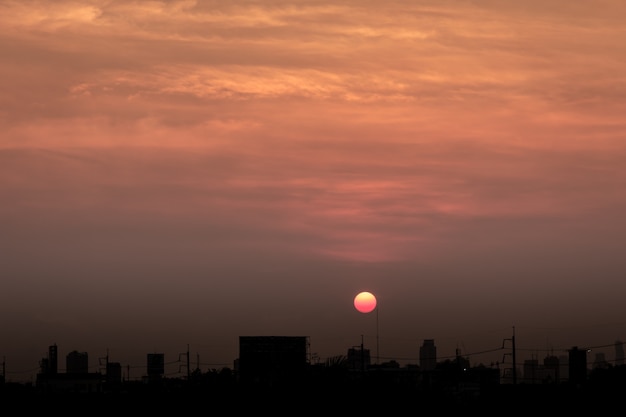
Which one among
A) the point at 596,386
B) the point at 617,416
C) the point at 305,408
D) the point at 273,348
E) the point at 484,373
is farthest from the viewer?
the point at 484,373

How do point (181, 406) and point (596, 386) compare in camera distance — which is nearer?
point (181, 406)

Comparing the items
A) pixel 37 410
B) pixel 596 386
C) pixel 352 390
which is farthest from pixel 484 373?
pixel 352 390

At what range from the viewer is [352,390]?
78.7 metres

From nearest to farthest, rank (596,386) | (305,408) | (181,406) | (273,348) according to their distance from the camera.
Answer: (305,408), (181,406), (596,386), (273,348)

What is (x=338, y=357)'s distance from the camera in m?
85.4

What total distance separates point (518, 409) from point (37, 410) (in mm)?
44013

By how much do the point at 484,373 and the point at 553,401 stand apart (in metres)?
96.9

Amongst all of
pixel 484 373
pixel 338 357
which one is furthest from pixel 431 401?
pixel 484 373

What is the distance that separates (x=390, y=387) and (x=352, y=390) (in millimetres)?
4600

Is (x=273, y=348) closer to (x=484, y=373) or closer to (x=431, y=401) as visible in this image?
(x=484, y=373)

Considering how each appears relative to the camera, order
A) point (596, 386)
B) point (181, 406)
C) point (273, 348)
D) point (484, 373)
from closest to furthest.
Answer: point (181, 406) → point (596, 386) → point (273, 348) → point (484, 373)

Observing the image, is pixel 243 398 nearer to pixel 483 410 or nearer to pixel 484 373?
pixel 483 410

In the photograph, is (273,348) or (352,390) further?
(273,348)

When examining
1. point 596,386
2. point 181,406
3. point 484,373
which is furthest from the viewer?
point 484,373
